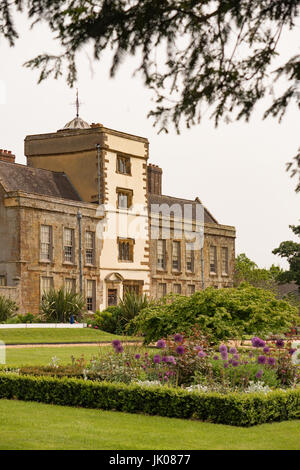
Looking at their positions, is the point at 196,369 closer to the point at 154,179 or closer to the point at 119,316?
the point at 119,316

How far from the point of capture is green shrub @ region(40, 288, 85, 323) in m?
35.8

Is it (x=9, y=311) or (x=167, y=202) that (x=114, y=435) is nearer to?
(x=9, y=311)

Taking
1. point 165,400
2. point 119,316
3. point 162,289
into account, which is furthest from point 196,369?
point 162,289

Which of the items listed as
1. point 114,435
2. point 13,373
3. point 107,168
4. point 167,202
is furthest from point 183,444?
point 167,202

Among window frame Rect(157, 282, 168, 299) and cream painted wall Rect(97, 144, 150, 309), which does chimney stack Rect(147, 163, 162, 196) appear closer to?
cream painted wall Rect(97, 144, 150, 309)

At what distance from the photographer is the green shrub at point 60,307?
35.8m

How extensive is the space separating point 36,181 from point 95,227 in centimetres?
413

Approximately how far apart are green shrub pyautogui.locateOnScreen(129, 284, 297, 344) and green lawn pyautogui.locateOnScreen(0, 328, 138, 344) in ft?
27.4

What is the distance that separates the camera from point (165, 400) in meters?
11.9

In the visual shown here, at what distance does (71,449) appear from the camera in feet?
30.7

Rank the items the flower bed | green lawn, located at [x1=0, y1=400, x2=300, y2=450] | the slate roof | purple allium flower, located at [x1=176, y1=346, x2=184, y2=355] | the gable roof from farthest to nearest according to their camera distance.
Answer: the slate roof → the gable roof → purple allium flower, located at [x1=176, y1=346, x2=184, y2=355] → the flower bed → green lawn, located at [x1=0, y1=400, x2=300, y2=450]

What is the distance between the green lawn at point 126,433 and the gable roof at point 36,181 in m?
28.2

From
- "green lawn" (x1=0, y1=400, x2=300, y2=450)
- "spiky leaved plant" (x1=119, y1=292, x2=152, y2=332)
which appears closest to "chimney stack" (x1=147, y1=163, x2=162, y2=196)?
"spiky leaved plant" (x1=119, y1=292, x2=152, y2=332)

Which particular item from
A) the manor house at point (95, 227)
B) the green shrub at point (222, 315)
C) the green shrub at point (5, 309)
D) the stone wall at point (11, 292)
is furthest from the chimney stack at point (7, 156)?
the green shrub at point (222, 315)
